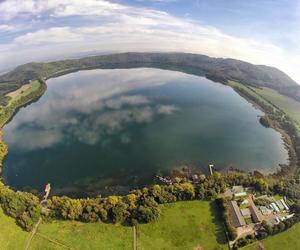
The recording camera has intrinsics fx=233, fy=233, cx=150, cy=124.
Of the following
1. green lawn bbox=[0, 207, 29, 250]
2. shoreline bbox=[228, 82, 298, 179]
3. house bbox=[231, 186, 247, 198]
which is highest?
shoreline bbox=[228, 82, 298, 179]

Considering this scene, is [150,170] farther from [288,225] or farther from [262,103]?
[262,103]

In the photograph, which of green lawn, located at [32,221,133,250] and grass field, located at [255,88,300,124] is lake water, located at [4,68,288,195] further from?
grass field, located at [255,88,300,124]

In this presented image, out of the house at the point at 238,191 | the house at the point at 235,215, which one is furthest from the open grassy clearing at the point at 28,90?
the house at the point at 235,215

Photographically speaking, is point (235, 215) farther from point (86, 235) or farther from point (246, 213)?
point (86, 235)

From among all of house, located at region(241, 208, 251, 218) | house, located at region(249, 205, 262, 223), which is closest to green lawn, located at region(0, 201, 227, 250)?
house, located at region(241, 208, 251, 218)

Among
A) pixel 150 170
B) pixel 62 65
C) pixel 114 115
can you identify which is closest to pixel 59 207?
pixel 150 170

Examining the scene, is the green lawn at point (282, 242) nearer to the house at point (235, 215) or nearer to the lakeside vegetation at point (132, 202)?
the house at point (235, 215)
